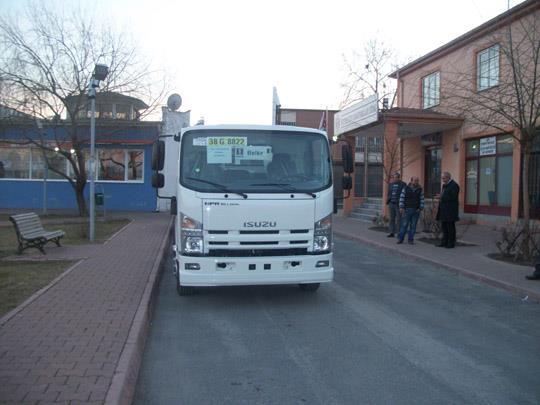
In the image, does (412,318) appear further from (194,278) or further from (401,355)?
(194,278)

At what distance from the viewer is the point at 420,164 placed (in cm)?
2431

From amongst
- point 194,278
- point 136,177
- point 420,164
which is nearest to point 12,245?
point 194,278

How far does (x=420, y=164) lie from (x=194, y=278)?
61.1 feet

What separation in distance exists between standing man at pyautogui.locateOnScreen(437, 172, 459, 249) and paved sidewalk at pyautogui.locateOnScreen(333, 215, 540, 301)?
30 cm

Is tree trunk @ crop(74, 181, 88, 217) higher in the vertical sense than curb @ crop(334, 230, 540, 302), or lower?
higher

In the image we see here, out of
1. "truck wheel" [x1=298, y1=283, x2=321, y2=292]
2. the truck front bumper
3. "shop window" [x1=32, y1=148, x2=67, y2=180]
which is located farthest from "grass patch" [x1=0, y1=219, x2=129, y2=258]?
"shop window" [x1=32, y1=148, x2=67, y2=180]

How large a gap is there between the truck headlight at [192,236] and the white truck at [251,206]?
1 centimetres

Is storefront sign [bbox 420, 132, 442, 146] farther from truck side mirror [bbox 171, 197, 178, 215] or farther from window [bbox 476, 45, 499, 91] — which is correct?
truck side mirror [bbox 171, 197, 178, 215]

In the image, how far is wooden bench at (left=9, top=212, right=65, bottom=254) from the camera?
11672 mm

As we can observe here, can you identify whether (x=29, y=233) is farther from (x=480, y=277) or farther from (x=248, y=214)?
(x=480, y=277)

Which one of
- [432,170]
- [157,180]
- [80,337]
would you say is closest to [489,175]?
[432,170]

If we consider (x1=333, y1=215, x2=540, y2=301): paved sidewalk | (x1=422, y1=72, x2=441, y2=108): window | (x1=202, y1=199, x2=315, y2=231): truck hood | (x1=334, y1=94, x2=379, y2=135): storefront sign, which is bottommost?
(x1=333, y1=215, x2=540, y2=301): paved sidewalk

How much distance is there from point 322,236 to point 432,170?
17074 millimetres

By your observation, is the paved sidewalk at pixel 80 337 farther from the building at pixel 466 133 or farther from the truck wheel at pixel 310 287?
the building at pixel 466 133
